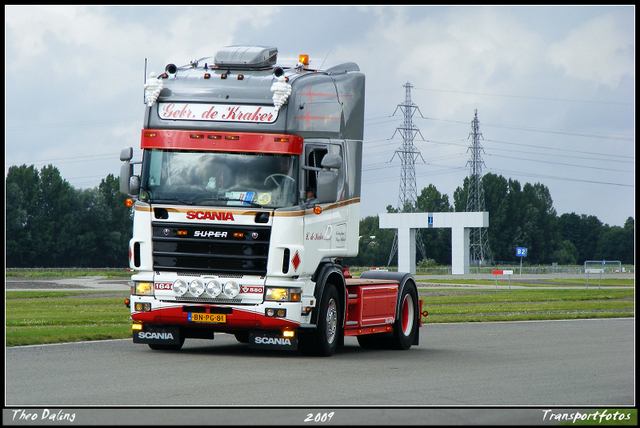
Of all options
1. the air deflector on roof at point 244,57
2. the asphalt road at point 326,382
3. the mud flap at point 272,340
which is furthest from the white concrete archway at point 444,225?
the mud flap at point 272,340

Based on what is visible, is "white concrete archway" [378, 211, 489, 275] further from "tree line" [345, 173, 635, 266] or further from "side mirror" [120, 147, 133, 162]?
"side mirror" [120, 147, 133, 162]

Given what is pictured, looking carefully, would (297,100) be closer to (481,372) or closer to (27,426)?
(481,372)

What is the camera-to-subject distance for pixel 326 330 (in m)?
14.4

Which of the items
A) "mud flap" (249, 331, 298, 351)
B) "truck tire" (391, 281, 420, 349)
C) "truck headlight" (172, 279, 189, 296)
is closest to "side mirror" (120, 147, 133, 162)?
"truck headlight" (172, 279, 189, 296)

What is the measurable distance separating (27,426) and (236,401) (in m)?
2.34

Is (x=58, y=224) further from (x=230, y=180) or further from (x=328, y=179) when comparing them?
(x=328, y=179)

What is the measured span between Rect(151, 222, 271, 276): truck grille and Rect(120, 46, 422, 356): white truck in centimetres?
1

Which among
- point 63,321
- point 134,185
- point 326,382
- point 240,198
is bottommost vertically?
point 326,382

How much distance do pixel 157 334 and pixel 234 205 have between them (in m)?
2.60

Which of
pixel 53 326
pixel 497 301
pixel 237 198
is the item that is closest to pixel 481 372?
pixel 237 198

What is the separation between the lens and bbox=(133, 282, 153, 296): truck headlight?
13.9 metres

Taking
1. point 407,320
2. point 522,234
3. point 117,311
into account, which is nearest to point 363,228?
point 522,234

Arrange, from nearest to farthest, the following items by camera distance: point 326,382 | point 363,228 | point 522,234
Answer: point 326,382 < point 522,234 < point 363,228

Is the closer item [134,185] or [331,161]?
[331,161]
